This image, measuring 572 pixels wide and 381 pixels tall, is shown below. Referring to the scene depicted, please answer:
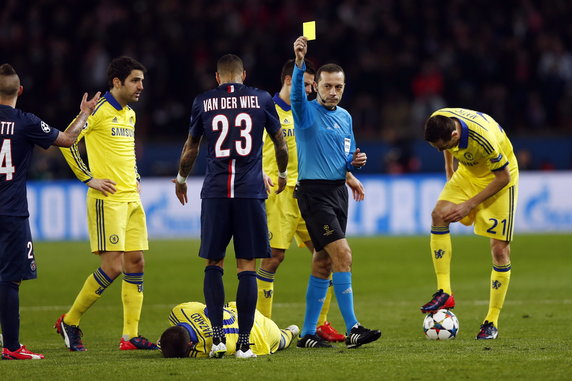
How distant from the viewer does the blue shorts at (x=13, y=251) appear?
7086 mm

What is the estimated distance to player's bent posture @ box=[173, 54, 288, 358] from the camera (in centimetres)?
697

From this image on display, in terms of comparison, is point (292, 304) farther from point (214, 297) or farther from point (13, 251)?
point (13, 251)

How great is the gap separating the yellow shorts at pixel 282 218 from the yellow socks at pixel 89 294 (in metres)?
1.59

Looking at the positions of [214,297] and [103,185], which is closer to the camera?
[214,297]

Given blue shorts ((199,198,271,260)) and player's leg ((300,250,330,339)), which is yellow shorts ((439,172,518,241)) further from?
blue shorts ((199,198,271,260))

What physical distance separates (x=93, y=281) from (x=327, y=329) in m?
2.09

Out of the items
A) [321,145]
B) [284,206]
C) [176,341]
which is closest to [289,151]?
[284,206]

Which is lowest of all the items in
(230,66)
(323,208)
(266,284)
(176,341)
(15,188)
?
(176,341)

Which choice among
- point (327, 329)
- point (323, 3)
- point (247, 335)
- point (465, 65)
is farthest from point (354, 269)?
point (323, 3)

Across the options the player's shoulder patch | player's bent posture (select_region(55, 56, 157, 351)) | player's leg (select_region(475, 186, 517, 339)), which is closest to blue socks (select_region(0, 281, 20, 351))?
player's bent posture (select_region(55, 56, 157, 351))

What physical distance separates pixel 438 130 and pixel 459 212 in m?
0.82

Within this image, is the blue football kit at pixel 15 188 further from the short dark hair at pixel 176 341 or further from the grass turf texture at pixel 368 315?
the short dark hair at pixel 176 341

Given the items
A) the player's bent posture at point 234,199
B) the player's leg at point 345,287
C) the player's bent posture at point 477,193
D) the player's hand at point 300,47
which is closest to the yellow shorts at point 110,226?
the player's bent posture at point 234,199

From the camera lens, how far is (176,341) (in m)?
7.11
